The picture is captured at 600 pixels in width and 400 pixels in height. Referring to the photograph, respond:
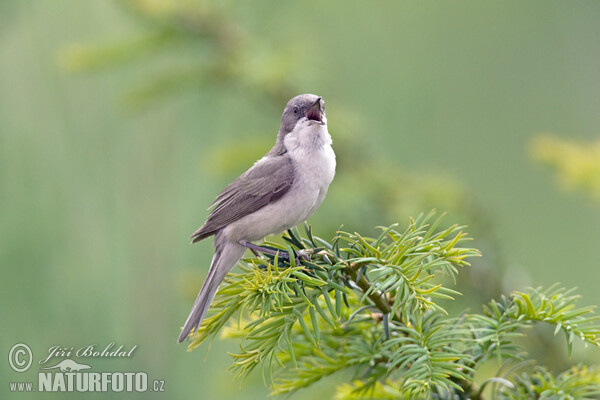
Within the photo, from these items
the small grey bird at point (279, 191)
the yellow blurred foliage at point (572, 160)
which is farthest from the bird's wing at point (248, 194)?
the yellow blurred foliage at point (572, 160)

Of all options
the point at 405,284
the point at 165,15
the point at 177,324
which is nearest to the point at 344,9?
the point at 165,15

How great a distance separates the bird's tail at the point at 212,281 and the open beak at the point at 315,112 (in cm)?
23

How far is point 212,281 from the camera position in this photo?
769mm

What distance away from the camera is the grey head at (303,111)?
0.99m

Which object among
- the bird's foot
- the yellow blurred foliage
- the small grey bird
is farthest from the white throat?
the yellow blurred foliage

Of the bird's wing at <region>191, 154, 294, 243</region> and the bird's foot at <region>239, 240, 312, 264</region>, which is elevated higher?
the bird's wing at <region>191, 154, 294, 243</region>

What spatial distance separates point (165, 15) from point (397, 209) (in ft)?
1.68

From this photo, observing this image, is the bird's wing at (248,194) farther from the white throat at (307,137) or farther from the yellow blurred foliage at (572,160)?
the yellow blurred foliage at (572,160)

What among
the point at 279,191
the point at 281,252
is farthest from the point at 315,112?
the point at 281,252

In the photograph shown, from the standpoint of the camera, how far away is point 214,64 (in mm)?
1157

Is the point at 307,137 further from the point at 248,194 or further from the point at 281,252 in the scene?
→ the point at 281,252

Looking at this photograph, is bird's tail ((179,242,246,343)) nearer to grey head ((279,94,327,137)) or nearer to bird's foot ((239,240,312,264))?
bird's foot ((239,240,312,264))

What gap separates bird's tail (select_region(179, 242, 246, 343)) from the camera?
66cm

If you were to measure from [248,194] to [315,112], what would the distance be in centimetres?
17
